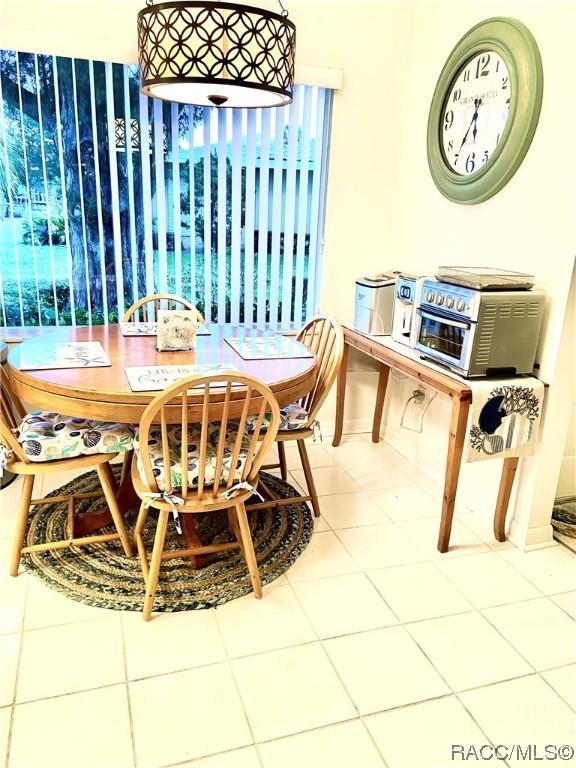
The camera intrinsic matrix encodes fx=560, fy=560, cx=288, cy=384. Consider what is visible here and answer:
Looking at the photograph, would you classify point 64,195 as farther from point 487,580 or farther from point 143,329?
point 487,580

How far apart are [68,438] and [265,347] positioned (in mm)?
907

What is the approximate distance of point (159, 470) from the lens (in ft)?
6.13

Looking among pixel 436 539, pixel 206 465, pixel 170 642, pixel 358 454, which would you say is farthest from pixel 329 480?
pixel 170 642

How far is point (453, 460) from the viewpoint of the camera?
2.27 meters

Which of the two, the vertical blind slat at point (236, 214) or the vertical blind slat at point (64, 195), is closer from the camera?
the vertical blind slat at point (64, 195)

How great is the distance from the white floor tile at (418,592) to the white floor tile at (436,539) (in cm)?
12

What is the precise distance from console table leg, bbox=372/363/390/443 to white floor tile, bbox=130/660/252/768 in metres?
2.00

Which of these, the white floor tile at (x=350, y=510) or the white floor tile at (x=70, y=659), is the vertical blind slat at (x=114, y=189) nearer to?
the white floor tile at (x=350, y=510)

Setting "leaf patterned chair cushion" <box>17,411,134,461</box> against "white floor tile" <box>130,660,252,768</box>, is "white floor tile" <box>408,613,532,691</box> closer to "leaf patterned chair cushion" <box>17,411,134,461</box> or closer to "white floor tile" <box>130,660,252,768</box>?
"white floor tile" <box>130,660,252,768</box>

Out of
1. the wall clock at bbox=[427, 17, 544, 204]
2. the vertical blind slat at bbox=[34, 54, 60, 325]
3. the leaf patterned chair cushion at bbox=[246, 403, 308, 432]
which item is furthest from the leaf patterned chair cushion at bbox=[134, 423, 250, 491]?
the wall clock at bbox=[427, 17, 544, 204]

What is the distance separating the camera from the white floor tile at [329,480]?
2.88 meters

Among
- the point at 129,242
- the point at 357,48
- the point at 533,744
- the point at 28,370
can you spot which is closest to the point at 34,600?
the point at 28,370

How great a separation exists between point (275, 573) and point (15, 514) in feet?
3.97

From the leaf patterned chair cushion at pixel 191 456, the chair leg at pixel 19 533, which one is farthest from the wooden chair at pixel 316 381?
the chair leg at pixel 19 533
